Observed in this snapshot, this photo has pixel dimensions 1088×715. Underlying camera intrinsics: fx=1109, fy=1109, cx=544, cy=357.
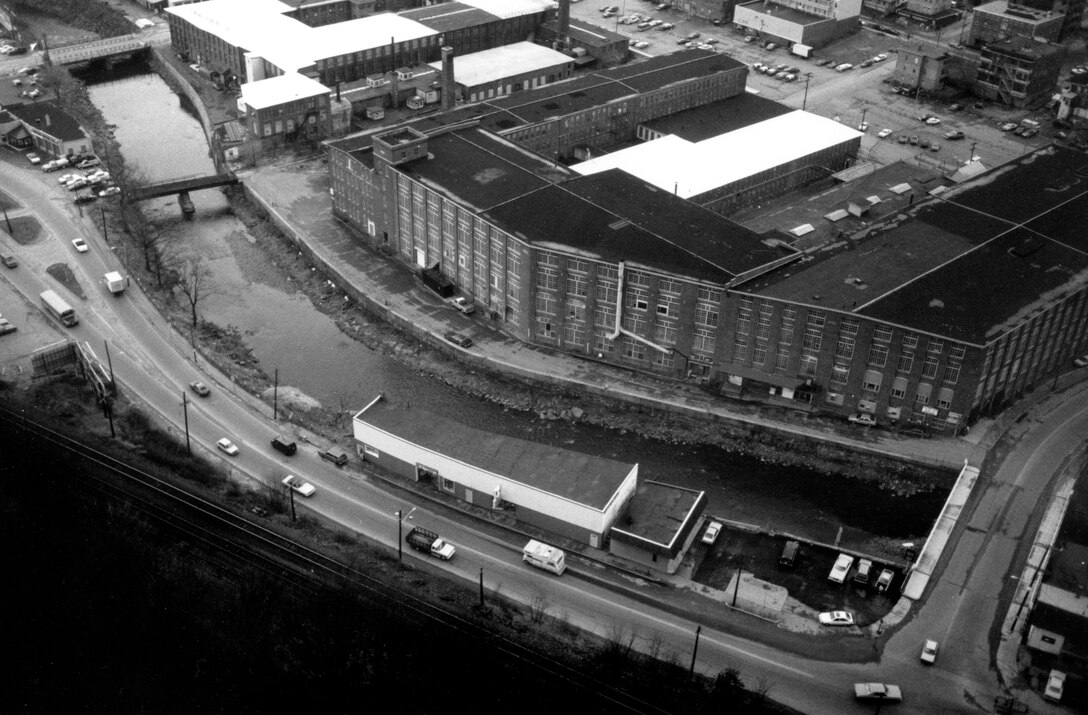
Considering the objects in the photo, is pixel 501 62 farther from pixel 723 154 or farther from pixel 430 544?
pixel 430 544

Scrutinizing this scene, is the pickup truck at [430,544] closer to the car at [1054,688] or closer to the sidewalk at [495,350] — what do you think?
the sidewalk at [495,350]

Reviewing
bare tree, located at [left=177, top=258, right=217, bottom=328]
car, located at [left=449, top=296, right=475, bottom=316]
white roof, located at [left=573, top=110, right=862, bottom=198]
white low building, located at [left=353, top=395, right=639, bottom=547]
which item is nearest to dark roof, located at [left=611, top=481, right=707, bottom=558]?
white low building, located at [left=353, top=395, right=639, bottom=547]

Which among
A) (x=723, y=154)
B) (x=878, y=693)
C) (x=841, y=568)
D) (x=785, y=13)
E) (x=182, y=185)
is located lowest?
(x=841, y=568)

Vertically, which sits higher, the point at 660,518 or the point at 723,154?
the point at 723,154

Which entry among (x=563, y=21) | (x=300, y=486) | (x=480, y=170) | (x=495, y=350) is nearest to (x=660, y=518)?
(x=300, y=486)

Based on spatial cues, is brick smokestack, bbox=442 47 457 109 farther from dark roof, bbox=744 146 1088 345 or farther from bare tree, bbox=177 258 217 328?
dark roof, bbox=744 146 1088 345

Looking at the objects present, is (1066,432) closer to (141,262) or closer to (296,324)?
(296,324)

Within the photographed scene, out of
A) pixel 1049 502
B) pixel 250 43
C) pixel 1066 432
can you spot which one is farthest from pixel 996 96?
pixel 250 43
